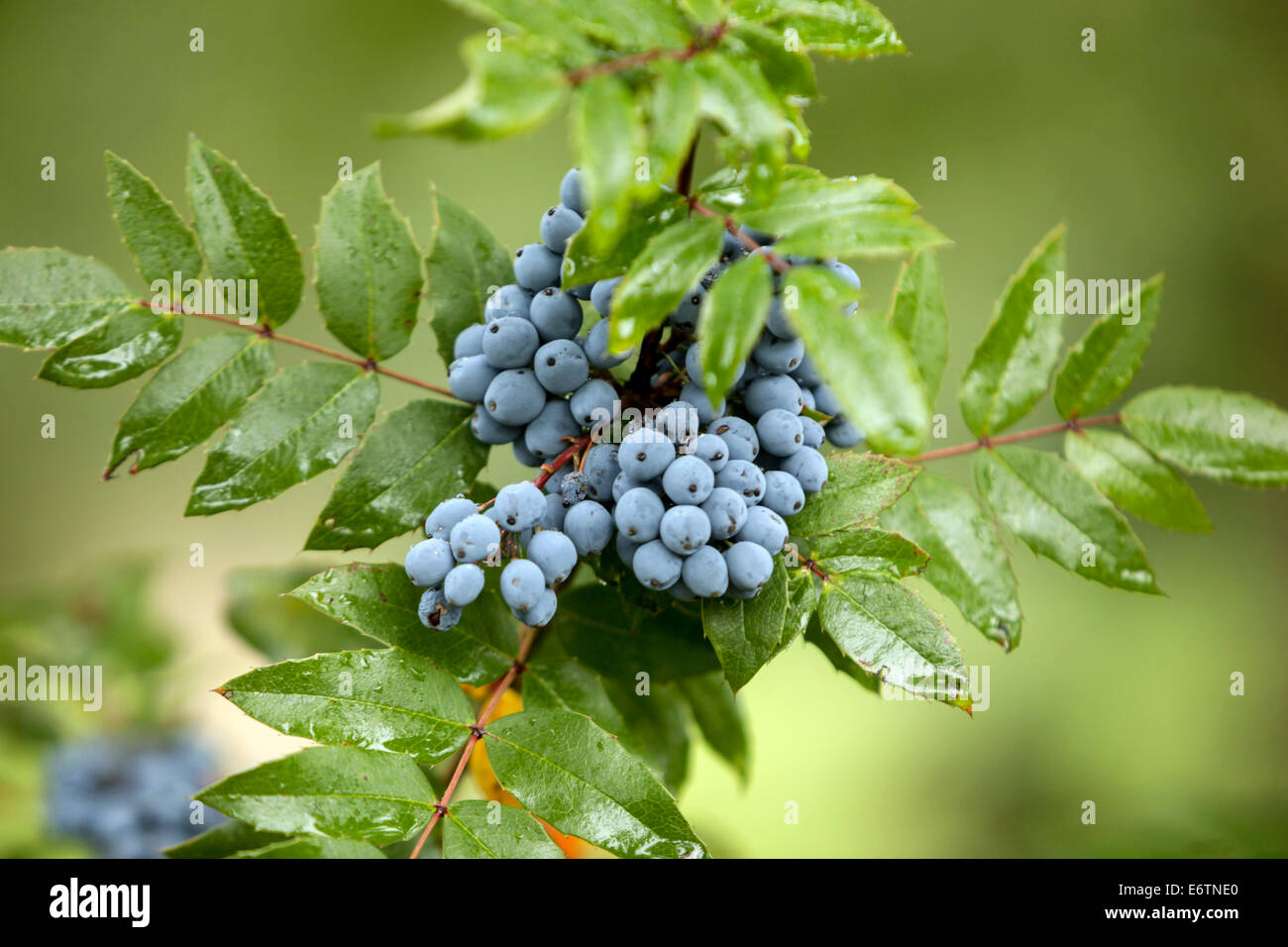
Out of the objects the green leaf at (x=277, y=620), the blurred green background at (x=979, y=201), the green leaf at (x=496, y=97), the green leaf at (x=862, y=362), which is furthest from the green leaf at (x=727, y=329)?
the blurred green background at (x=979, y=201)

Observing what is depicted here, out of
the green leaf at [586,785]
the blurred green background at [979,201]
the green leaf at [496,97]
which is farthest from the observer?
the blurred green background at [979,201]

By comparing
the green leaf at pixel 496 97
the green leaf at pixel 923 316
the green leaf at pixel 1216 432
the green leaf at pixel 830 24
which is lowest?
the green leaf at pixel 1216 432

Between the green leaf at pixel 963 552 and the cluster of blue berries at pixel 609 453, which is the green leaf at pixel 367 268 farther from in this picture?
the green leaf at pixel 963 552

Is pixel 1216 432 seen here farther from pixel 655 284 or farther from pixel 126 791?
pixel 126 791

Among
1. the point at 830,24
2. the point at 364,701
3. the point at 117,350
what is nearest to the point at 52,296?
the point at 117,350

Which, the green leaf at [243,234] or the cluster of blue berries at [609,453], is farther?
the green leaf at [243,234]

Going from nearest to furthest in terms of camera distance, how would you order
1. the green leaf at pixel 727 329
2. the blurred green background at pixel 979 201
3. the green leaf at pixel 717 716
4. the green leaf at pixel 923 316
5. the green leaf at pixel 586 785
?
the green leaf at pixel 727 329 → the green leaf at pixel 586 785 → the green leaf at pixel 923 316 → the green leaf at pixel 717 716 → the blurred green background at pixel 979 201
